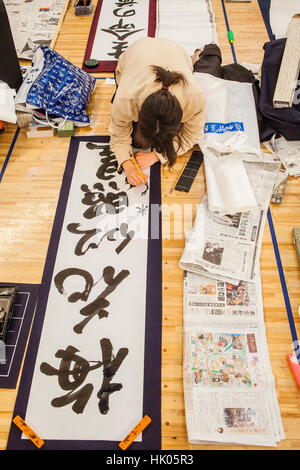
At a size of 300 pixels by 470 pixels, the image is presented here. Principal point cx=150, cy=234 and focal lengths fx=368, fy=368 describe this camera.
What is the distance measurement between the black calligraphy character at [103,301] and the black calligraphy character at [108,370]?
0.11m

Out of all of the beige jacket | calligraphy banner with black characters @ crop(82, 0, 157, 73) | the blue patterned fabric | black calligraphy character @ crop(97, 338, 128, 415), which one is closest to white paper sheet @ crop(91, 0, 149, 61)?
calligraphy banner with black characters @ crop(82, 0, 157, 73)

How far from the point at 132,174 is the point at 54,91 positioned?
2.29ft

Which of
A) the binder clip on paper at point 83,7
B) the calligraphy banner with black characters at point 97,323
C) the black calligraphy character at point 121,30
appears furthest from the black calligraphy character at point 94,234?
the binder clip on paper at point 83,7

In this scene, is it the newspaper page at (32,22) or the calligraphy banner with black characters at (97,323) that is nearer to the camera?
the calligraphy banner with black characters at (97,323)

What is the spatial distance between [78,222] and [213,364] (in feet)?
3.00

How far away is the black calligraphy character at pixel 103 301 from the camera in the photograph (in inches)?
60.5

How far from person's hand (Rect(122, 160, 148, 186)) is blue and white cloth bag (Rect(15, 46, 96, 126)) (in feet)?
1.56

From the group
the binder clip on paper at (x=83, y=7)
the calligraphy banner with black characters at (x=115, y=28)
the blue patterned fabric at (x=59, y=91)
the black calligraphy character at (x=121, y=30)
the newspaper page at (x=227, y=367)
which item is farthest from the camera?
the binder clip on paper at (x=83, y=7)

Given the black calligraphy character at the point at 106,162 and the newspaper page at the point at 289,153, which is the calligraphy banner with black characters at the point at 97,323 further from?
the newspaper page at the point at 289,153

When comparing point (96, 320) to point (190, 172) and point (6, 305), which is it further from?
point (190, 172)

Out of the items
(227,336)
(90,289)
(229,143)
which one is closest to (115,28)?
(229,143)

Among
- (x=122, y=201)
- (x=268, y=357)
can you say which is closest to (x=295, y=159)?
(x=122, y=201)

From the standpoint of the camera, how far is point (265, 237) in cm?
178
